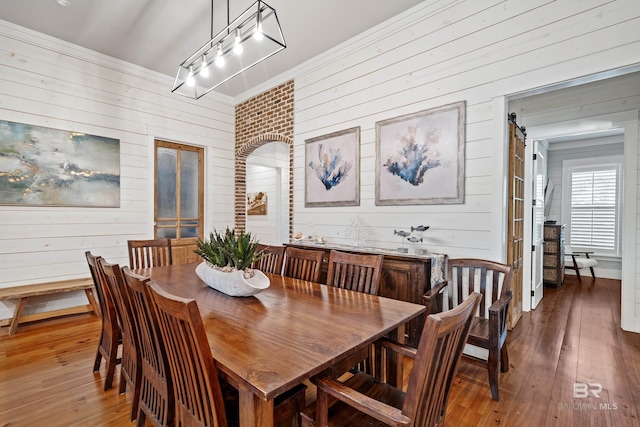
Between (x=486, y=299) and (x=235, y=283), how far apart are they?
2213mm

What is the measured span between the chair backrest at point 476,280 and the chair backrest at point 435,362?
4.89ft

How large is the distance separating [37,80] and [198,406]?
437 cm

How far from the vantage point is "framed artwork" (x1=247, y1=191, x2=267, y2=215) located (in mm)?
7512

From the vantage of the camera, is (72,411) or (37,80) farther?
(37,80)

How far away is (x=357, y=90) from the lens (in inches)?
144

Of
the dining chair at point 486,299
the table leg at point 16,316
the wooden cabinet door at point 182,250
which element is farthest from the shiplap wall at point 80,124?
the dining chair at point 486,299

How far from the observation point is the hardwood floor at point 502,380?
1941 millimetres

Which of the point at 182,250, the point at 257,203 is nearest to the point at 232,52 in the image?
the point at 182,250

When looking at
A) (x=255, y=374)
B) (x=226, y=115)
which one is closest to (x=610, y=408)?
(x=255, y=374)

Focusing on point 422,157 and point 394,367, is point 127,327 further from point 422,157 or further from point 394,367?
point 422,157

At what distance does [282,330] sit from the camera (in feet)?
4.68

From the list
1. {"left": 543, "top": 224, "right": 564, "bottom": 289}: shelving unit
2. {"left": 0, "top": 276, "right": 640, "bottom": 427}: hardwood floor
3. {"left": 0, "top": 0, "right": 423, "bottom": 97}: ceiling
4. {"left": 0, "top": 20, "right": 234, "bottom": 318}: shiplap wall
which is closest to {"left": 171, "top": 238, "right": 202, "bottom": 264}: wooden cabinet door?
{"left": 0, "top": 20, "right": 234, "bottom": 318}: shiplap wall

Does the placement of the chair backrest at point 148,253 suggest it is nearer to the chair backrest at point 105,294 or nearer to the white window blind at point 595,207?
the chair backrest at point 105,294

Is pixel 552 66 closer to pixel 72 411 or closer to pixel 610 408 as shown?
pixel 610 408
